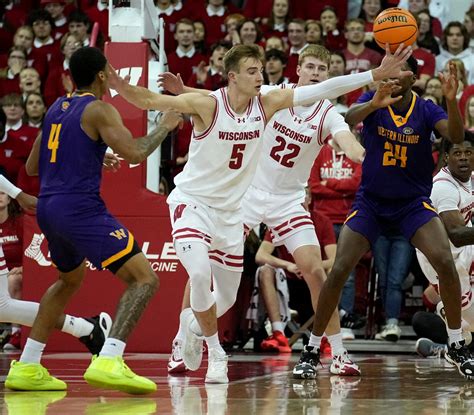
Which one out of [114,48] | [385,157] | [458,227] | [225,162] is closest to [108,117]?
[225,162]

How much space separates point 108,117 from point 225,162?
1248 millimetres

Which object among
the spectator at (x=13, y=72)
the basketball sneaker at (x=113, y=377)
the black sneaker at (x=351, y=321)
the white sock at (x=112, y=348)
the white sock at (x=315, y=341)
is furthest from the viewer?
the spectator at (x=13, y=72)

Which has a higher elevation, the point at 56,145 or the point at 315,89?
the point at 315,89

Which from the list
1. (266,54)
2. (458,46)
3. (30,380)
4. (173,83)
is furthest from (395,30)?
(458,46)

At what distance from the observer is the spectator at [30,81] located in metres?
15.9

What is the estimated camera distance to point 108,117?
7.54 m

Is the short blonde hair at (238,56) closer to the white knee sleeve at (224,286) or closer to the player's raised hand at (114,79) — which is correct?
the player's raised hand at (114,79)

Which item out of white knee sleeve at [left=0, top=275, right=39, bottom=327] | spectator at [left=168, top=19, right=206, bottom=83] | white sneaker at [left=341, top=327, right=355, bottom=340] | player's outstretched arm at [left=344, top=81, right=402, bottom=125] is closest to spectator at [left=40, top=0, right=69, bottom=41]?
spectator at [left=168, top=19, right=206, bottom=83]

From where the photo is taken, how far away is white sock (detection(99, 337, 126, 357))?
23.8ft

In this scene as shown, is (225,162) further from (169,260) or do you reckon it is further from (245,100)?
(169,260)

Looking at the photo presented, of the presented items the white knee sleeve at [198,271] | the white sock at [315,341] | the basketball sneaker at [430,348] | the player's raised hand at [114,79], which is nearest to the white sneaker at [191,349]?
the white knee sleeve at [198,271]

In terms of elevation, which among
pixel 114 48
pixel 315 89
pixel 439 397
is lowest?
pixel 439 397

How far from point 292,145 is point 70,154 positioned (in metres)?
2.69

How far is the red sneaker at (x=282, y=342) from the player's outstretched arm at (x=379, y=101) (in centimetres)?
400
